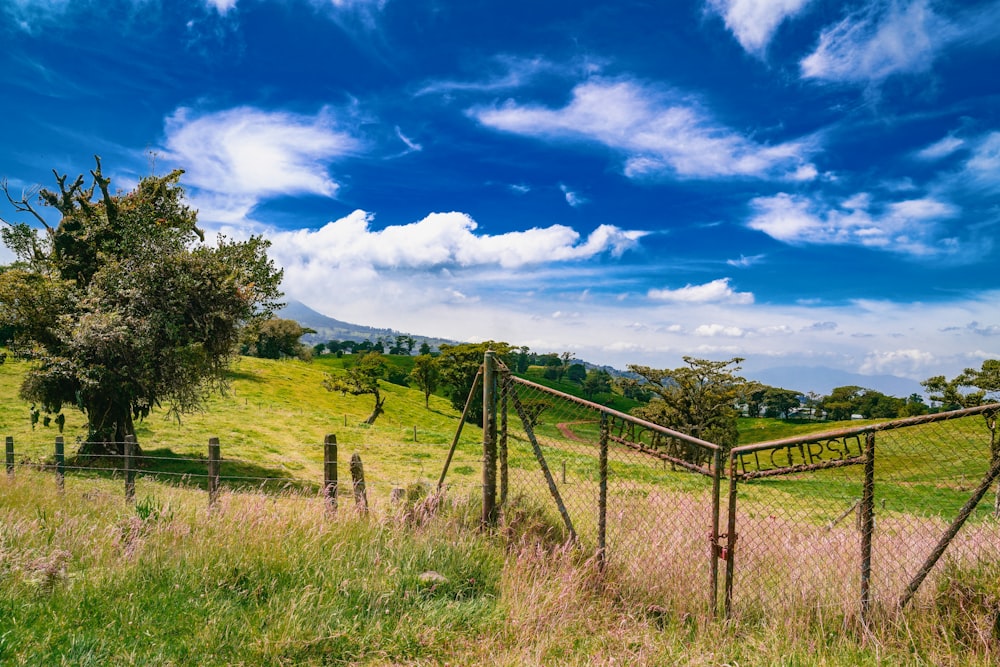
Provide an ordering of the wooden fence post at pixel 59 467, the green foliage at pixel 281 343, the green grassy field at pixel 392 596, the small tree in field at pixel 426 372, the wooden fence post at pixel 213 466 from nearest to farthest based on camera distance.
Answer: the green grassy field at pixel 392 596 → the wooden fence post at pixel 213 466 → the wooden fence post at pixel 59 467 → the small tree in field at pixel 426 372 → the green foliage at pixel 281 343

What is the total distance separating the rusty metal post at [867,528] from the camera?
5.22 meters

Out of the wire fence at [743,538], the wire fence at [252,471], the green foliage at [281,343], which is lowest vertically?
the wire fence at [252,471]

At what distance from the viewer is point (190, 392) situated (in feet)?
69.8

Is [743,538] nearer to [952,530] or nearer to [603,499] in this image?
[603,499]

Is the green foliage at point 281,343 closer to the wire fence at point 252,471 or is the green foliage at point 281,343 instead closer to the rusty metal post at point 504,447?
the wire fence at point 252,471

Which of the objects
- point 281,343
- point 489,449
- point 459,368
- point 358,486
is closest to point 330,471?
point 358,486

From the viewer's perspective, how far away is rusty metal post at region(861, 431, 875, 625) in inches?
205

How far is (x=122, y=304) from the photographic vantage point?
67.4 feet

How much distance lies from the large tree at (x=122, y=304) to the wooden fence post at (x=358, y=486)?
14.7m

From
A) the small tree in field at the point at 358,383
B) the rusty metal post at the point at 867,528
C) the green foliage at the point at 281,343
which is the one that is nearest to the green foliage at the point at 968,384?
the rusty metal post at the point at 867,528

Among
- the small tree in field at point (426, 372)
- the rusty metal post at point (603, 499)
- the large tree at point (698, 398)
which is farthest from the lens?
the small tree in field at point (426, 372)

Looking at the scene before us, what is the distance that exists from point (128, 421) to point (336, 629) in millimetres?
22578

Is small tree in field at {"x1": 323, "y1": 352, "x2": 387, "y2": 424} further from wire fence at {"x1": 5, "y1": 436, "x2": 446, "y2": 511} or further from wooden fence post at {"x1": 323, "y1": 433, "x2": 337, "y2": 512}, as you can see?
wooden fence post at {"x1": 323, "y1": 433, "x2": 337, "y2": 512}

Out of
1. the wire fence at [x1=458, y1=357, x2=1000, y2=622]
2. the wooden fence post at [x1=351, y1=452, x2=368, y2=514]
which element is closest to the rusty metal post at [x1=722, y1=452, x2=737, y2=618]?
the wire fence at [x1=458, y1=357, x2=1000, y2=622]
